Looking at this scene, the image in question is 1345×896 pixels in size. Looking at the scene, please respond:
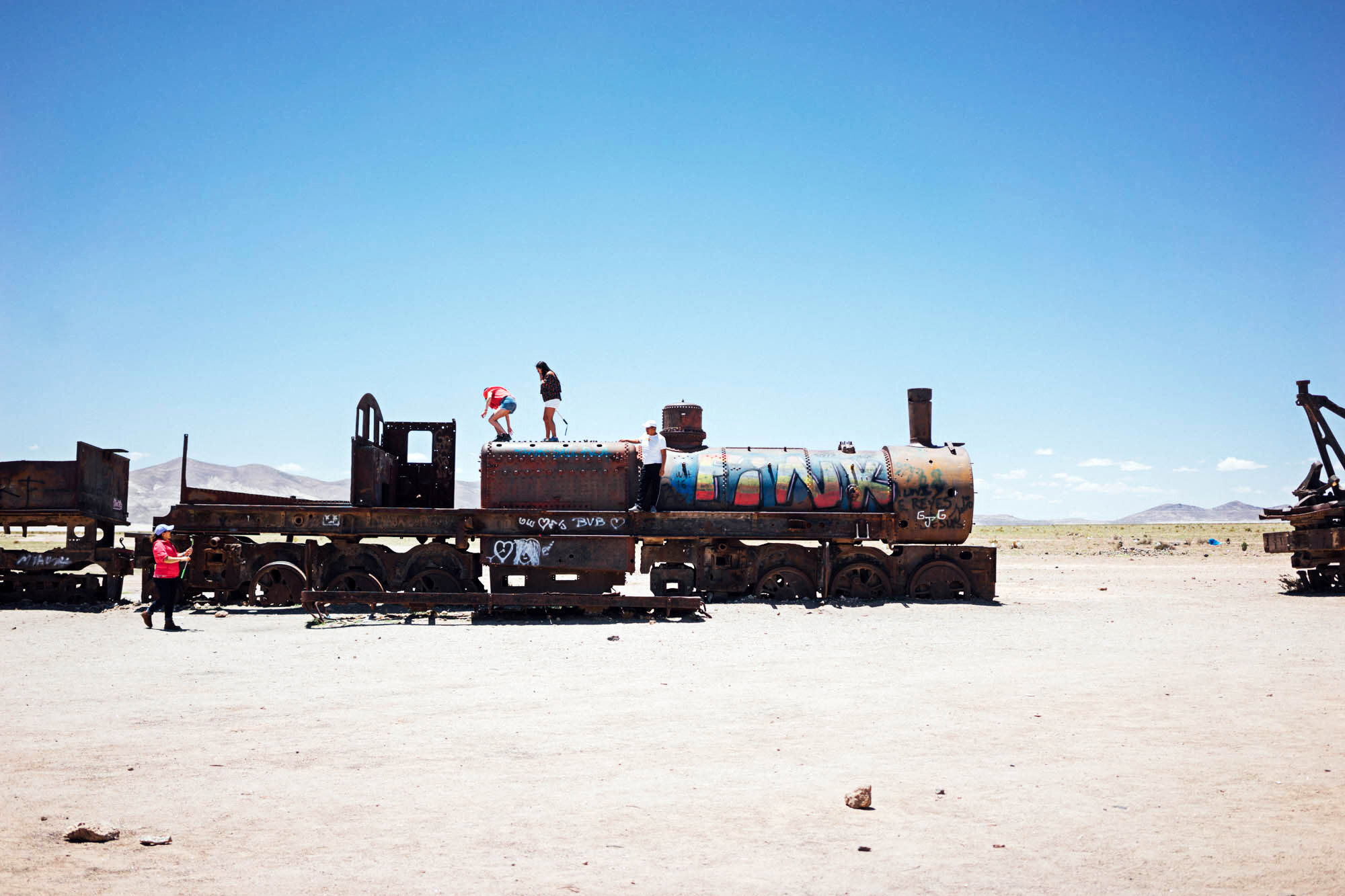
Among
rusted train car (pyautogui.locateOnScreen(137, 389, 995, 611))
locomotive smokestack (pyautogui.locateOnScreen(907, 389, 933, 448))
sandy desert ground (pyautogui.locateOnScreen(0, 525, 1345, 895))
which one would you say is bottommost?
sandy desert ground (pyautogui.locateOnScreen(0, 525, 1345, 895))

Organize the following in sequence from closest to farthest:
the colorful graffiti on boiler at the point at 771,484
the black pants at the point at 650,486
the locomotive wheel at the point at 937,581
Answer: the black pants at the point at 650,486 < the colorful graffiti on boiler at the point at 771,484 < the locomotive wheel at the point at 937,581

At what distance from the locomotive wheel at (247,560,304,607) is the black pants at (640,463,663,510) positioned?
6.39 meters

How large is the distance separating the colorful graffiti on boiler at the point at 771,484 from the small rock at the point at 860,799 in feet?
40.7

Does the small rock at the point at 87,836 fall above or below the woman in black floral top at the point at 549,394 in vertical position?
below

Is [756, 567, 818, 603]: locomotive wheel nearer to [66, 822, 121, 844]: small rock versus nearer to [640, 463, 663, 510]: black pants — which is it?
[640, 463, 663, 510]: black pants

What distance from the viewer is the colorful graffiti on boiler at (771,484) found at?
61.3 feet

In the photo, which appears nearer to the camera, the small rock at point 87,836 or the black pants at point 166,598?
Answer: the small rock at point 87,836

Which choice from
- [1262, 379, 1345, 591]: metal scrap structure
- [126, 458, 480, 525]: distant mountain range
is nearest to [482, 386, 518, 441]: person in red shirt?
[1262, 379, 1345, 591]: metal scrap structure

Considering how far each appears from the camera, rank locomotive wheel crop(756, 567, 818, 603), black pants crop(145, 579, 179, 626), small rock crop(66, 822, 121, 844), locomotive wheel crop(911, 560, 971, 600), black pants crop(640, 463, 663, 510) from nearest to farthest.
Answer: small rock crop(66, 822, 121, 844) → black pants crop(145, 579, 179, 626) → black pants crop(640, 463, 663, 510) → locomotive wheel crop(756, 567, 818, 603) → locomotive wheel crop(911, 560, 971, 600)

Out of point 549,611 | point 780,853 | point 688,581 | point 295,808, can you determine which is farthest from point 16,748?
point 688,581

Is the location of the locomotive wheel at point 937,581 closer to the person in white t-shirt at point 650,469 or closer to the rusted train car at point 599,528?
the rusted train car at point 599,528

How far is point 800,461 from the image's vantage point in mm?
19250

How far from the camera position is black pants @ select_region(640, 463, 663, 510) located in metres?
18.5

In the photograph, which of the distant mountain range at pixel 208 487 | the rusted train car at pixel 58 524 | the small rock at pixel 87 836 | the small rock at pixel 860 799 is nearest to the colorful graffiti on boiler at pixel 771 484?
the rusted train car at pixel 58 524
